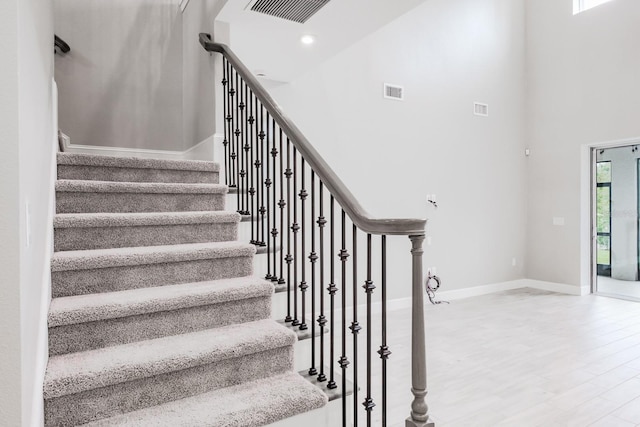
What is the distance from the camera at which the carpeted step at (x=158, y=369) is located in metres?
1.43

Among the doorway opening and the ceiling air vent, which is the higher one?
the ceiling air vent

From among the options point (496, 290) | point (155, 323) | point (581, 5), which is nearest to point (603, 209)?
point (496, 290)

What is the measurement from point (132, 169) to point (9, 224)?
1951 millimetres

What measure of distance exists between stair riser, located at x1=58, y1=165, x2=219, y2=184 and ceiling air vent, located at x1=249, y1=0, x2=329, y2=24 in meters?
1.24

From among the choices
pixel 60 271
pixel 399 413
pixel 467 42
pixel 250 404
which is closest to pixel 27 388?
pixel 250 404

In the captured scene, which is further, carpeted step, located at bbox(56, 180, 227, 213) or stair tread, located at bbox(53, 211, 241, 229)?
carpeted step, located at bbox(56, 180, 227, 213)

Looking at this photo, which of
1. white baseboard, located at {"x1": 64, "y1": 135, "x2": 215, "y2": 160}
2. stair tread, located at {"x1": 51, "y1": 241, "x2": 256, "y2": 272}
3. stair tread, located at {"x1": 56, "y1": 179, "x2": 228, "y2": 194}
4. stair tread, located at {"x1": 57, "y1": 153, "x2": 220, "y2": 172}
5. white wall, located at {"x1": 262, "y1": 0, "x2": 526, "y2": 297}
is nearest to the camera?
stair tread, located at {"x1": 51, "y1": 241, "x2": 256, "y2": 272}

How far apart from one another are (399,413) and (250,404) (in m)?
1.42

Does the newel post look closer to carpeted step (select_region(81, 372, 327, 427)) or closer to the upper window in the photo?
carpeted step (select_region(81, 372, 327, 427))

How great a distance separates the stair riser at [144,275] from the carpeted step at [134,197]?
0.62 meters

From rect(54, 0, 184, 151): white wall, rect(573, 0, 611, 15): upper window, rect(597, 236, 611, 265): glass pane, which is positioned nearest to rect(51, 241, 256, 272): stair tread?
rect(54, 0, 184, 151): white wall

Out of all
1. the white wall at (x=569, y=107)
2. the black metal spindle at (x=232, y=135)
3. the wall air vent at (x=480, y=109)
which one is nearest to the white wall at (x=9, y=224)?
the black metal spindle at (x=232, y=135)

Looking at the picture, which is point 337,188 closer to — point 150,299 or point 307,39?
point 150,299

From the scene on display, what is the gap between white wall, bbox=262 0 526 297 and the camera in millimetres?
4875
